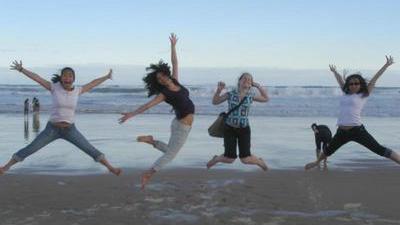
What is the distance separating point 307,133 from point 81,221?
1339 centimetres

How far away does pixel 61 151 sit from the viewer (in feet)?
47.5

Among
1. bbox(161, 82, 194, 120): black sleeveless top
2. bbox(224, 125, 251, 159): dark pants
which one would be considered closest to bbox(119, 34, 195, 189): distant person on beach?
bbox(161, 82, 194, 120): black sleeveless top

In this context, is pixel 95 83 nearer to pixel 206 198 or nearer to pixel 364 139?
pixel 206 198

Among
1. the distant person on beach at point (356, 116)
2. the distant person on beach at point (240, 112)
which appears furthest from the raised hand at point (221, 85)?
the distant person on beach at point (356, 116)

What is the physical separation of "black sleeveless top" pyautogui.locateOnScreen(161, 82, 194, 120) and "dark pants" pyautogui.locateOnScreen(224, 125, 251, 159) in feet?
3.03

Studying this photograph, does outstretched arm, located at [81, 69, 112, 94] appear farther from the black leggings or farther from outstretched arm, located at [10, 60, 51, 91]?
the black leggings

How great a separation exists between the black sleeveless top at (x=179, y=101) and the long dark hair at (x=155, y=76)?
0.42 feet

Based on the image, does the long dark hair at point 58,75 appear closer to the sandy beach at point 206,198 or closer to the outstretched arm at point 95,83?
the outstretched arm at point 95,83

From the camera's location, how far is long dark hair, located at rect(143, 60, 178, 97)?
854cm

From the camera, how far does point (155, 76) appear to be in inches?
336

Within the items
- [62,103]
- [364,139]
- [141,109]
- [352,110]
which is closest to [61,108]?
[62,103]

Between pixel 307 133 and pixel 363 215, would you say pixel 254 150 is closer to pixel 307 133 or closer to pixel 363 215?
pixel 307 133

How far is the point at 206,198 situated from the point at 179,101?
154 cm

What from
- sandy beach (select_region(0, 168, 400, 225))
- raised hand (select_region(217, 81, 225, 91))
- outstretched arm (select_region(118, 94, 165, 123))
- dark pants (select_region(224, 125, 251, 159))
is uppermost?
raised hand (select_region(217, 81, 225, 91))
